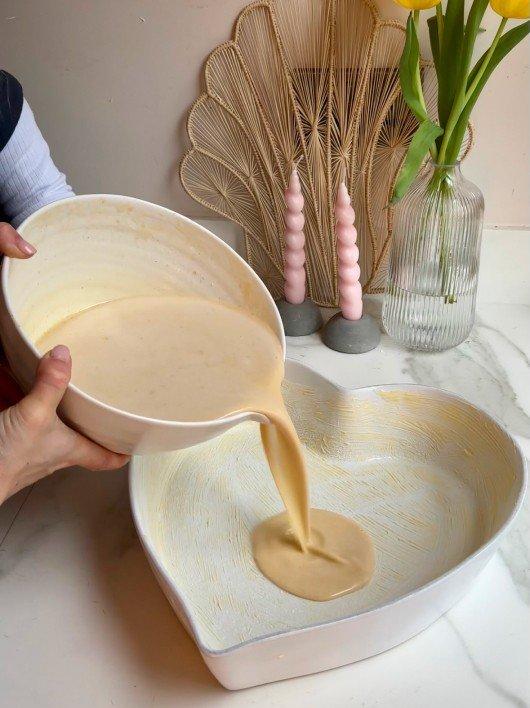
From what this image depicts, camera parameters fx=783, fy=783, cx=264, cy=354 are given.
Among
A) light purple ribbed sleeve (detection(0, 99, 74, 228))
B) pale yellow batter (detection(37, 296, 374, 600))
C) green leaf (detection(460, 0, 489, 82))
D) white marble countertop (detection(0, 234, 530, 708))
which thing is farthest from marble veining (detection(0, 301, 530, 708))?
green leaf (detection(460, 0, 489, 82))

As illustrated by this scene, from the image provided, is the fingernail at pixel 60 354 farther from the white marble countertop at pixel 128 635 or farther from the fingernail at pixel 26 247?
the white marble countertop at pixel 128 635

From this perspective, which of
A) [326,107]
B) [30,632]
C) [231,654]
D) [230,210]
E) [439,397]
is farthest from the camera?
[230,210]

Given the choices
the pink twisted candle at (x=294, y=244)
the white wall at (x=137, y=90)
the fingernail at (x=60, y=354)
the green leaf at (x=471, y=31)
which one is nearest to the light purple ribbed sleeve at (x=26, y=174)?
the white wall at (x=137, y=90)

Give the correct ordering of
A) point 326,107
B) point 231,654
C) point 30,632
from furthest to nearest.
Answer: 1. point 326,107
2. point 30,632
3. point 231,654

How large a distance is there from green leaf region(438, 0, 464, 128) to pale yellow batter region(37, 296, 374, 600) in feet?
1.26

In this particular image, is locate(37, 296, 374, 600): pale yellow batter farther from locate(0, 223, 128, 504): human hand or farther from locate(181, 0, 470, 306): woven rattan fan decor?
locate(181, 0, 470, 306): woven rattan fan decor

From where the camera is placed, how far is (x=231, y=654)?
57cm

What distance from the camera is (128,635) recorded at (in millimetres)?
682

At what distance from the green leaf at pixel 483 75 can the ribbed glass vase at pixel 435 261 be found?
0.09ft

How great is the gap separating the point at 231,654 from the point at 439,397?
379mm

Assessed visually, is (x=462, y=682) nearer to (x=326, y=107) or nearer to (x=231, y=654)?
(x=231, y=654)

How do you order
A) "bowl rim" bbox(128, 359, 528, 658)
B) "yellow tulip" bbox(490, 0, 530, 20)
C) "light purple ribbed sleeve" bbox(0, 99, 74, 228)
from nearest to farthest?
"bowl rim" bbox(128, 359, 528, 658) → "yellow tulip" bbox(490, 0, 530, 20) → "light purple ribbed sleeve" bbox(0, 99, 74, 228)

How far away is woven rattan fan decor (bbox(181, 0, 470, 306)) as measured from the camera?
3.20 feet

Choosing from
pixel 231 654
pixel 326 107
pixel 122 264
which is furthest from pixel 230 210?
pixel 231 654
